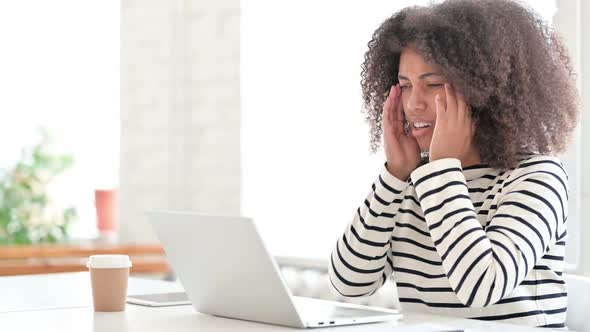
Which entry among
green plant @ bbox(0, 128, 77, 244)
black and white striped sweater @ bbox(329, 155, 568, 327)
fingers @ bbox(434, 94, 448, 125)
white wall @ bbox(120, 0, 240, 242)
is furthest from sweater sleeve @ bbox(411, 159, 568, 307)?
green plant @ bbox(0, 128, 77, 244)

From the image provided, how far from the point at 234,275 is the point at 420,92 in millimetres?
595

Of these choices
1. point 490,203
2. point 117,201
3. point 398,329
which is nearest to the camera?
point 398,329

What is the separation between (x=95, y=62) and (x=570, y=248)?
2492 millimetres

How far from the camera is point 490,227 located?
1757 millimetres

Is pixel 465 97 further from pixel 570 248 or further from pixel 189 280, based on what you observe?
pixel 570 248

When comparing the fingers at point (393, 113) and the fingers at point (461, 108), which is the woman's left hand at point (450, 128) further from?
the fingers at point (393, 113)

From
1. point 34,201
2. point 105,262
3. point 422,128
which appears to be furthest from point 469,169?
point 34,201

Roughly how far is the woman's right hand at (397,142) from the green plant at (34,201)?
2.75 meters

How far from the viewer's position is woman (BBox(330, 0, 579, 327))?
1.74m

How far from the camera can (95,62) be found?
→ 4551mm

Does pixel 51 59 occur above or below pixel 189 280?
above

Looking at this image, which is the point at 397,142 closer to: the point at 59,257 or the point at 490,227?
the point at 490,227

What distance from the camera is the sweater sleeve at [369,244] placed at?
6.48ft

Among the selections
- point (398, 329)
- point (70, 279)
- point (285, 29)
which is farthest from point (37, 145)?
point (398, 329)
